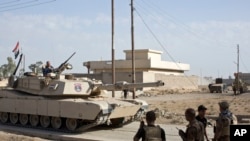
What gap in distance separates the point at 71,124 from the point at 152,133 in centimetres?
881

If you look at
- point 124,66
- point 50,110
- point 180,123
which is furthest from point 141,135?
point 124,66

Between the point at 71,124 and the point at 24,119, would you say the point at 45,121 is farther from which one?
the point at 71,124

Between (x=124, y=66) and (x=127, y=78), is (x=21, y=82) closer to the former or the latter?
(x=127, y=78)

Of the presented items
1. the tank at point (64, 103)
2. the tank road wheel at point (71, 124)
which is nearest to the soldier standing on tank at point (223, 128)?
the tank at point (64, 103)

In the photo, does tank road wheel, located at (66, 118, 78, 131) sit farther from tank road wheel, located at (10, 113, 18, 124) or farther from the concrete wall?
the concrete wall

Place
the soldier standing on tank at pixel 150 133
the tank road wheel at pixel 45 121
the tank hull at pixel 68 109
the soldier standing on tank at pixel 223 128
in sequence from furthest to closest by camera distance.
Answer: the tank road wheel at pixel 45 121 < the tank hull at pixel 68 109 < the soldier standing on tank at pixel 223 128 < the soldier standing on tank at pixel 150 133

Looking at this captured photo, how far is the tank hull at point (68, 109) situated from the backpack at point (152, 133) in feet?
24.0

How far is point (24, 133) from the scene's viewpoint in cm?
1454

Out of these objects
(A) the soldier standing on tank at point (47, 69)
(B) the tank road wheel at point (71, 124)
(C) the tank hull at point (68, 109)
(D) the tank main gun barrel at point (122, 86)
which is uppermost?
(A) the soldier standing on tank at point (47, 69)

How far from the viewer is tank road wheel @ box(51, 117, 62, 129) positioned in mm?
14830

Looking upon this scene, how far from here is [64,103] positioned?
1441cm

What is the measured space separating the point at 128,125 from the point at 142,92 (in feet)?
86.9

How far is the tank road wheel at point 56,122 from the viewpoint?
14.8 meters

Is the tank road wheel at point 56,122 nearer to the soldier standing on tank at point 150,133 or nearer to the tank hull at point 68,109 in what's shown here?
the tank hull at point 68,109
